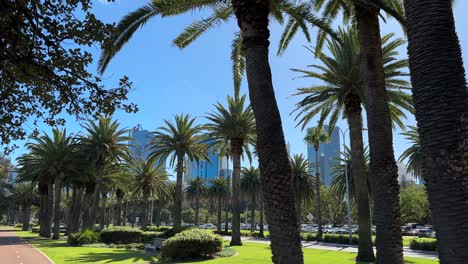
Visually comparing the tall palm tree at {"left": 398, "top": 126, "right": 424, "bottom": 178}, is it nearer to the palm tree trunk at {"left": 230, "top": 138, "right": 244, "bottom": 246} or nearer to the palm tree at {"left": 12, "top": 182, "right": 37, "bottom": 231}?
the palm tree trunk at {"left": 230, "top": 138, "right": 244, "bottom": 246}

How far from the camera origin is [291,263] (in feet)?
25.3

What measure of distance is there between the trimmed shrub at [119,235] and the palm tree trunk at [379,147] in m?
32.0

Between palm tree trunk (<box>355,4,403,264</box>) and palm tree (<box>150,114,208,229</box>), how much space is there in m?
32.4

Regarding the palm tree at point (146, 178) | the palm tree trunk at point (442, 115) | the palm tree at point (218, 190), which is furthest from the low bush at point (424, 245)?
the palm tree at point (218, 190)

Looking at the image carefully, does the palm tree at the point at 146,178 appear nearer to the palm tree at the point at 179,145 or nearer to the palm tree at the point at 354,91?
the palm tree at the point at 179,145

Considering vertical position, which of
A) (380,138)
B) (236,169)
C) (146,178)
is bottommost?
(380,138)

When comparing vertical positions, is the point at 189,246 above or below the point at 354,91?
below

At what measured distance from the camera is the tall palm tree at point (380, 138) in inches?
401

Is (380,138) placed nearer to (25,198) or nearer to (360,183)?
(360,183)

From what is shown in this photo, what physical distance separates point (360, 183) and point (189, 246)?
992 centimetres

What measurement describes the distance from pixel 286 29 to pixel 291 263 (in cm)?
1231

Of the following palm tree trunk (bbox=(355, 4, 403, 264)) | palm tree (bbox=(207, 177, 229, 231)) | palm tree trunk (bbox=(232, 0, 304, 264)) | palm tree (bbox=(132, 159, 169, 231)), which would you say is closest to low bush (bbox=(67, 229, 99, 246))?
palm tree (bbox=(132, 159, 169, 231))

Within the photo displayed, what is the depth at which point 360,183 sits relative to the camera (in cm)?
2127

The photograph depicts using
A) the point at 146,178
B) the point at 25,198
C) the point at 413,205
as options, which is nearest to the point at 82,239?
the point at 146,178
